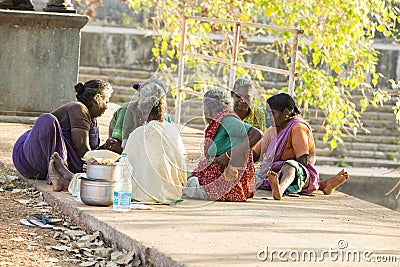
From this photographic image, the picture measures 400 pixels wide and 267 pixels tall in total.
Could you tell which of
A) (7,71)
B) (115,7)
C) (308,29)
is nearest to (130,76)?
(115,7)

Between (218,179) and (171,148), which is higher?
(171,148)

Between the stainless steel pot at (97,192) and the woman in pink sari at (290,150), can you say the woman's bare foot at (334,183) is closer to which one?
the woman in pink sari at (290,150)

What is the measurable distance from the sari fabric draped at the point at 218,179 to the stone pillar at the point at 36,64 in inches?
130

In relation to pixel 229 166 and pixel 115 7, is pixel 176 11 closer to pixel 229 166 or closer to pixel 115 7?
pixel 229 166

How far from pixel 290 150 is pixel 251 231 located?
5.77ft

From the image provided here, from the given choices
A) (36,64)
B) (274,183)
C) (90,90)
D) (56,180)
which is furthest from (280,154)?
(36,64)

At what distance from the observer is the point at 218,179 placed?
6137 millimetres

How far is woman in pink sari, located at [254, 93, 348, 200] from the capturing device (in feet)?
21.7

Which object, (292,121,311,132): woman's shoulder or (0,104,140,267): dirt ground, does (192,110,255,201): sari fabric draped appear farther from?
(0,104,140,267): dirt ground

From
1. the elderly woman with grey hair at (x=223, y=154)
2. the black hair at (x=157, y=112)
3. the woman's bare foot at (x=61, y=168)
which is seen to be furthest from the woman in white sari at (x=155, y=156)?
the woman's bare foot at (x=61, y=168)

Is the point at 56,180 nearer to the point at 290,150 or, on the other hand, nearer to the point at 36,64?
the point at 290,150

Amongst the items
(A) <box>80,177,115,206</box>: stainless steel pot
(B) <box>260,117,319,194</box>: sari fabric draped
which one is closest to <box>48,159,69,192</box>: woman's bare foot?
(A) <box>80,177,115,206</box>: stainless steel pot

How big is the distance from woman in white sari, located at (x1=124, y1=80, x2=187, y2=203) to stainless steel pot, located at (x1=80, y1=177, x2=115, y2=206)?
0.29 metres

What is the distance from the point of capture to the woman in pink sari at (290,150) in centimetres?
661
